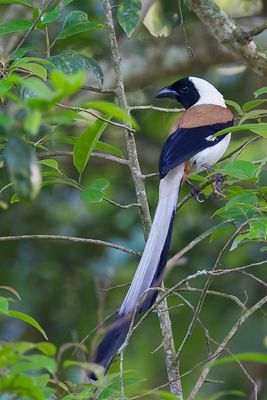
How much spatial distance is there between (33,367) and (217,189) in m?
1.36

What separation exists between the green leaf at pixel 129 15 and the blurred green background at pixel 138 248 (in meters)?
1.54

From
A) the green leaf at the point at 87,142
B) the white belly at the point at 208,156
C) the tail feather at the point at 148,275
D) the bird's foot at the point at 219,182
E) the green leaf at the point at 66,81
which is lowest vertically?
the white belly at the point at 208,156

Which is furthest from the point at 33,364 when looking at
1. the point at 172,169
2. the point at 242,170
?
the point at 172,169

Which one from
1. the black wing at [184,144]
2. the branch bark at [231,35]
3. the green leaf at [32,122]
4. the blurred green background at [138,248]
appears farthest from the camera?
the blurred green background at [138,248]

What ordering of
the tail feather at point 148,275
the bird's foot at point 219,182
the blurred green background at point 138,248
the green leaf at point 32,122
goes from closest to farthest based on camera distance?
the green leaf at point 32,122, the tail feather at point 148,275, the bird's foot at point 219,182, the blurred green background at point 138,248

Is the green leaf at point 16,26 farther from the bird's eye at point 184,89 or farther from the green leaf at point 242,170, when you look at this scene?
the bird's eye at point 184,89

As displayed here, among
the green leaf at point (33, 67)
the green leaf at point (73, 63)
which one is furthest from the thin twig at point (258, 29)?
the green leaf at point (33, 67)

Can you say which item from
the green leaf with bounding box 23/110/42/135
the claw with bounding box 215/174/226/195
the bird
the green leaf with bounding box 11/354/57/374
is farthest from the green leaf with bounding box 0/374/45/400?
the claw with bounding box 215/174/226/195

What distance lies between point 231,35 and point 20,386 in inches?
85.6

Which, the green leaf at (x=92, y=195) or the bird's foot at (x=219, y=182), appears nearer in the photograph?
the green leaf at (x=92, y=195)

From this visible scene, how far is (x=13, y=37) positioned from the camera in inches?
159

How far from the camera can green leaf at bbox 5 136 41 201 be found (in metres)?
1.37

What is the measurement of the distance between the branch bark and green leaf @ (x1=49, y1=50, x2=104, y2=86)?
2.86 feet

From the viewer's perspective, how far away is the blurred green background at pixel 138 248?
4.44m
